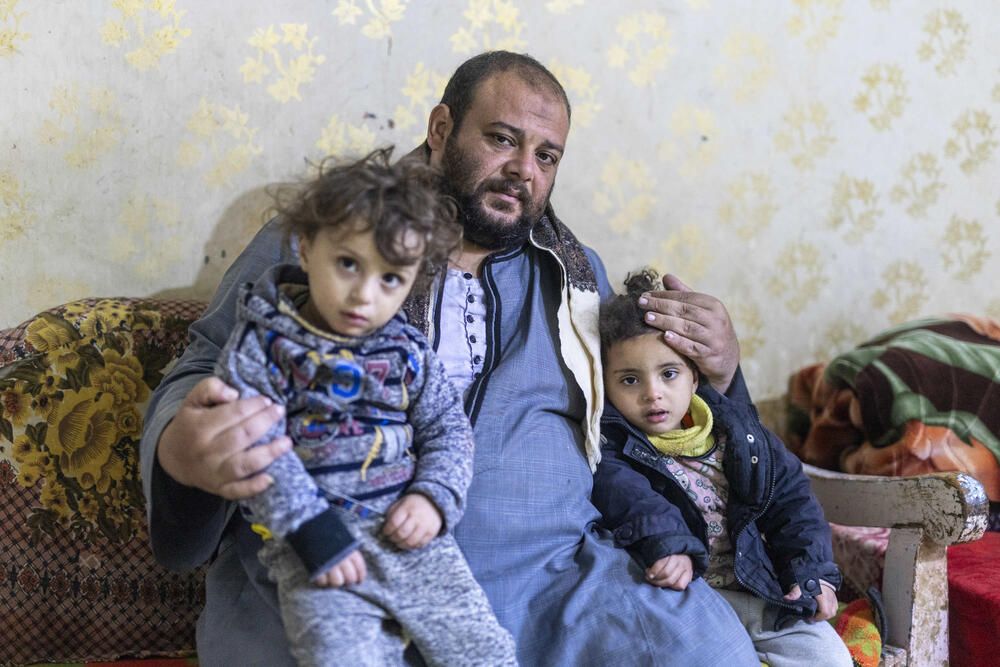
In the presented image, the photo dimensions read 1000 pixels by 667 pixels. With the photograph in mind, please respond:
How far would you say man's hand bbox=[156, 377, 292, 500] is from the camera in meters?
1.20

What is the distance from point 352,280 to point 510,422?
0.61 metres

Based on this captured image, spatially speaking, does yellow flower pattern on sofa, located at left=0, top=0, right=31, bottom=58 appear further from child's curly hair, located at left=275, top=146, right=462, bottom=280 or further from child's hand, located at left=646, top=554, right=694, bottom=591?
child's hand, located at left=646, top=554, right=694, bottom=591

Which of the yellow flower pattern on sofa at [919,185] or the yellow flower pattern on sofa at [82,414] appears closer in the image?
the yellow flower pattern on sofa at [82,414]

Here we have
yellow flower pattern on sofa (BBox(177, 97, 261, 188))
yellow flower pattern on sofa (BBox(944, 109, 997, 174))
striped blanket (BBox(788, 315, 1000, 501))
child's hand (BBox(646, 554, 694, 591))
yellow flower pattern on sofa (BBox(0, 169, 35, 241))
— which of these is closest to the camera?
child's hand (BBox(646, 554, 694, 591))

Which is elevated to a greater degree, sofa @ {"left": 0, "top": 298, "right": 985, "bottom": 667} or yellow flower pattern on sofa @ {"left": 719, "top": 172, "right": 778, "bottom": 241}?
yellow flower pattern on sofa @ {"left": 719, "top": 172, "right": 778, "bottom": 241}

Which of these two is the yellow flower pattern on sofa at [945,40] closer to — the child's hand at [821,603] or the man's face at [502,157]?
the man's face at [502,157]

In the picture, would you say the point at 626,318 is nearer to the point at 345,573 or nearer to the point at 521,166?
the point at 521,166

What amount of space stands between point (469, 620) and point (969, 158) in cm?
241

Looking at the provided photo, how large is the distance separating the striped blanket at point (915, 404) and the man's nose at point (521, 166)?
4.19 ft

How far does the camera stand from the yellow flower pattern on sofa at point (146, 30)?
6.58 feet

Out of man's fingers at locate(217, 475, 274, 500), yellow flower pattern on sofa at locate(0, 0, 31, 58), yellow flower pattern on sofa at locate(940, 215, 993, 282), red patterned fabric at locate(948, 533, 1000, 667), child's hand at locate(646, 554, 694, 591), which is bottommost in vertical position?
red patterned fabric at locate(948, 533, 1000, 667)

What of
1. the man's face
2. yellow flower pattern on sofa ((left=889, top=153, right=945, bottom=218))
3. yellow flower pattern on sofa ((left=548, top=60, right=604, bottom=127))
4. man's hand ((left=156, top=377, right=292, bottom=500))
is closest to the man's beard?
the man's face

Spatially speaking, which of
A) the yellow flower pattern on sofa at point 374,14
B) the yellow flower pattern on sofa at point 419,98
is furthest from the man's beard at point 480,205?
the yellow flower pattern on sofa at point 374,14

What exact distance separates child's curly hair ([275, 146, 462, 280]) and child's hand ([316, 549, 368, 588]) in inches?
16.7
